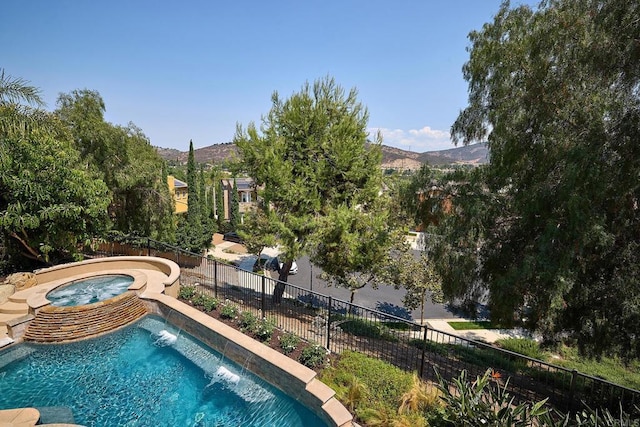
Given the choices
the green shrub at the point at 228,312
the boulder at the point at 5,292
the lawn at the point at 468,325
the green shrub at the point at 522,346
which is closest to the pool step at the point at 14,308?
the boulder at the point at 5,292

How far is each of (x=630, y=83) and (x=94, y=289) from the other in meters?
15.7

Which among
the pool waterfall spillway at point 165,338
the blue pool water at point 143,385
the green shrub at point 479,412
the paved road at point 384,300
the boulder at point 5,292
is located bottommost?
the paved road at point 384,300

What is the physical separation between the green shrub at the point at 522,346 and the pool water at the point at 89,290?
610 inches

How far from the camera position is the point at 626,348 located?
689 centimetres

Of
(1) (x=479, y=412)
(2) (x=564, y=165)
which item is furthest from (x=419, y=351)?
(2) (x=564, y=165)

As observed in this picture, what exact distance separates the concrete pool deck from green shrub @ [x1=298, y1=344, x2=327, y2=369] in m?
0.31

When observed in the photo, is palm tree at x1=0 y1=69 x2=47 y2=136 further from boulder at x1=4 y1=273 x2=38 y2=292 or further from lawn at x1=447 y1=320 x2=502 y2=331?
lawn at x1=447 y1=320 x2=502 y2=331

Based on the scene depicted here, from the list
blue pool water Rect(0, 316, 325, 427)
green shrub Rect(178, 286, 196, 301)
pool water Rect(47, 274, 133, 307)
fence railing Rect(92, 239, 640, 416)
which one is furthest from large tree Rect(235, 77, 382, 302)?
pool water Rect(47, 274, 133, 307)

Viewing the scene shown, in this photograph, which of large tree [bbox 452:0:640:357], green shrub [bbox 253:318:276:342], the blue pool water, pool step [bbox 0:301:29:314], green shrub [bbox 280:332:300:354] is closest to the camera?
the blue pool water

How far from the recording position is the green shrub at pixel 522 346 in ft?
44.9

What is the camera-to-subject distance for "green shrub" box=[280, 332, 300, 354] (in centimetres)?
760

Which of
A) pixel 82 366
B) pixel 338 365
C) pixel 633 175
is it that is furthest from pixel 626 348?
pixel 82 366

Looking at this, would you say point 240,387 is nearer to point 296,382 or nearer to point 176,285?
point 296,382

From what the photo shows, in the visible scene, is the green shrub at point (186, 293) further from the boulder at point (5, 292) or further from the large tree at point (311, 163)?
the boulder at point (5, 292)
